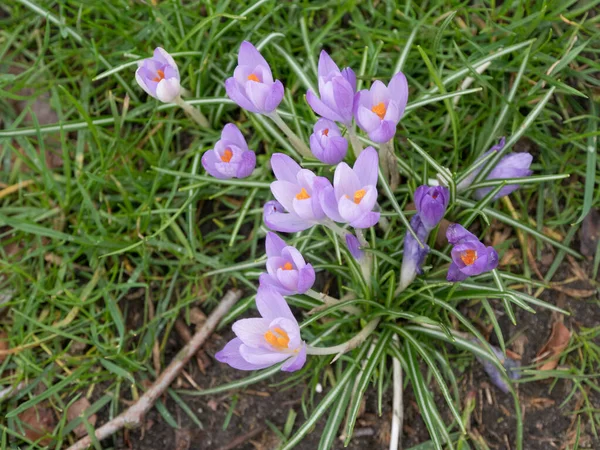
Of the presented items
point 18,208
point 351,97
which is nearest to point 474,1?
point 351,97

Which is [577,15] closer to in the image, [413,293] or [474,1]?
[474,1]

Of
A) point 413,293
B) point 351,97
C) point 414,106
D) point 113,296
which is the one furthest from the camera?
point 113,296

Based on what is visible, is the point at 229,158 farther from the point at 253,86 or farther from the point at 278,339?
the point at 278,339

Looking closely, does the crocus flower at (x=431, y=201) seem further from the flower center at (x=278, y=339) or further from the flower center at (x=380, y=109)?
the flower center at (x=278, y=339)

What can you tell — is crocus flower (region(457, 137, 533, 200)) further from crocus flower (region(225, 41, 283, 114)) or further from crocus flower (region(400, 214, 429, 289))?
crocus flower (region(225, 41, 283, 114))

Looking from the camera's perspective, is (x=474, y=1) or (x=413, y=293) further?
(x=474, y=1)
